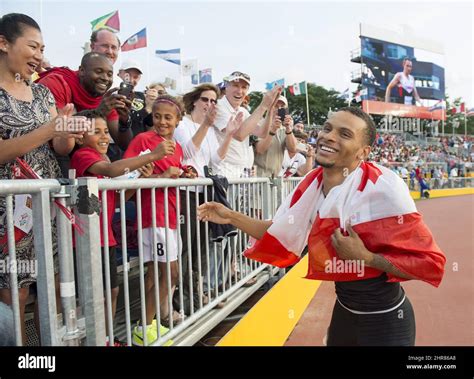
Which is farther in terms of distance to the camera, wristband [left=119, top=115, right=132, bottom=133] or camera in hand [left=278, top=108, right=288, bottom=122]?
camera in hand [left=278, top=108, right=288, bottom=122]

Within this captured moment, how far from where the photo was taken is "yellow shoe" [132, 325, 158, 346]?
85.9 inches

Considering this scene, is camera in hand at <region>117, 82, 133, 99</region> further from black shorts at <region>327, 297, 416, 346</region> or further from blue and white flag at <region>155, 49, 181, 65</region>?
blue and white flag at <region>155, 49, 181, 65</region>

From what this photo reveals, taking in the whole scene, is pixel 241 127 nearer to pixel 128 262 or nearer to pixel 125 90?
pixel 125 90

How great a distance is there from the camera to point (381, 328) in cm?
181

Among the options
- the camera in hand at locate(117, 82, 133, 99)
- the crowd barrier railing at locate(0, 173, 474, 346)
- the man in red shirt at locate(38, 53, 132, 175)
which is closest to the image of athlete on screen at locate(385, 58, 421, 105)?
the crowd barrier railing at locate(0, 173, 474, 346)

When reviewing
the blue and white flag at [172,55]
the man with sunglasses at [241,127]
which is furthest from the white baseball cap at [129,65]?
the blue and white flag at [172,55]

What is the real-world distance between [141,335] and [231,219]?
0.74 metres

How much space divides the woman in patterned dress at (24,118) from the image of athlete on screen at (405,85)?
95.0 ft

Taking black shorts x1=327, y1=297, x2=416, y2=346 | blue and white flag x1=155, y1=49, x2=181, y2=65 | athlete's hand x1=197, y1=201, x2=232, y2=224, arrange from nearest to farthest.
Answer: black shorts x1=327, y1=297, x2=416, y2=346 → athlete's hand x1=197, y1=201, x2=232, y2=224 → blue and white flag x1=155, y1=49, x2=181, y2=65

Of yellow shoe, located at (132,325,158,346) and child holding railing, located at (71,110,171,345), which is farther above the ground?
child holding railing, located at (71,110,171,345)

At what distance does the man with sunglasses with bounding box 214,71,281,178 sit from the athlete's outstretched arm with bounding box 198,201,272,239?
1210 millimetres

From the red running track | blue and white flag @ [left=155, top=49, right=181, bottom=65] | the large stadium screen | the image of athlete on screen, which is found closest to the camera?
the red running track
